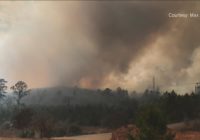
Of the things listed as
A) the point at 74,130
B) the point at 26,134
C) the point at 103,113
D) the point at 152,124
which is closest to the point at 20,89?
the point at 26,134

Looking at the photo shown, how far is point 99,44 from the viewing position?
7.52 meters

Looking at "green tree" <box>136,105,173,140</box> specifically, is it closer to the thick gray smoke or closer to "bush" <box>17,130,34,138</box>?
the thick gray smoke

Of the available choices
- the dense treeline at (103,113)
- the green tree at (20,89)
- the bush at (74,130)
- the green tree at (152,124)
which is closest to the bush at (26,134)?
the dense treeline at (103,113)

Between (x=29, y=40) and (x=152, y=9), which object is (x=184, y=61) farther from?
(x=29, y=40)

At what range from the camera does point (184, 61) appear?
759 centimetres

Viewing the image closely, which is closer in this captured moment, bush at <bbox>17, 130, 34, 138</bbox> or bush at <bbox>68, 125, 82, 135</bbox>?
bush at <bbox>17, 130, 34, 138</bbox>

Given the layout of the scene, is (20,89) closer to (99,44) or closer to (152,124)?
(99,44)

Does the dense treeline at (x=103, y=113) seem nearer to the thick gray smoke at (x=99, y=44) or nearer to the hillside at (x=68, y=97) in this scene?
the hillside at (x=68, y=97)

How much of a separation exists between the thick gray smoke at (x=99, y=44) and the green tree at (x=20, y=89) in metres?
0.11

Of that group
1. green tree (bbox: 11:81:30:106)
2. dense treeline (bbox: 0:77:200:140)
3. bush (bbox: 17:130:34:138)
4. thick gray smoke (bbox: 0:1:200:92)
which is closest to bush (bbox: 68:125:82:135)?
dense treeline (bbox: 0:77:200:140)

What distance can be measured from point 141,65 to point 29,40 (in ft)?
7.08

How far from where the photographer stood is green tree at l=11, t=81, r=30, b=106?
7223 millimetres

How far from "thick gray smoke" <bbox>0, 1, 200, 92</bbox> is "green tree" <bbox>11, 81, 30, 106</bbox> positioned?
0.11 m

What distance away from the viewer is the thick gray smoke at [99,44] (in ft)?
24.1
